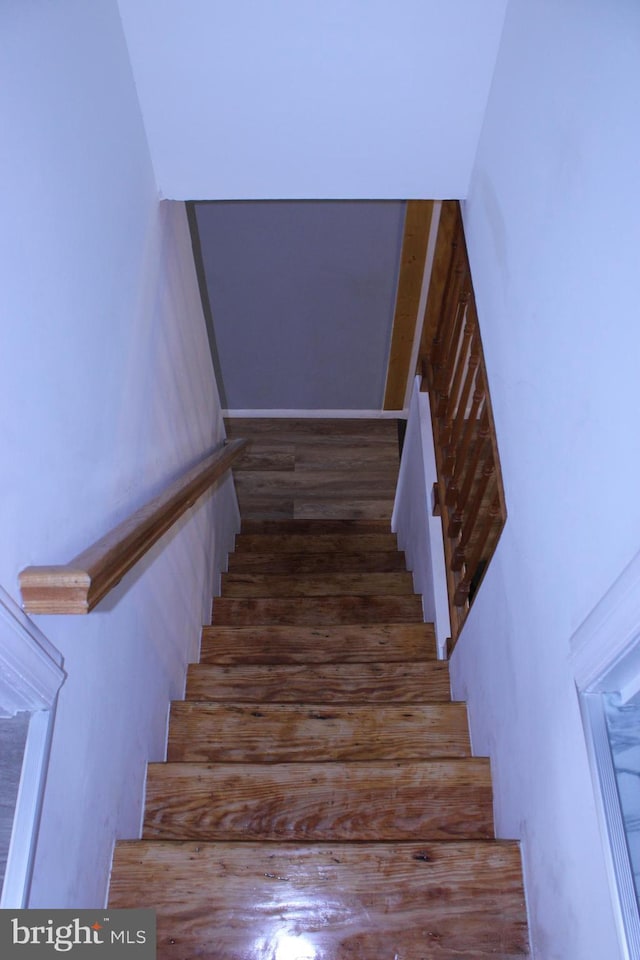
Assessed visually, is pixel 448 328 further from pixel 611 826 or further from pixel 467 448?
pixel 611 826

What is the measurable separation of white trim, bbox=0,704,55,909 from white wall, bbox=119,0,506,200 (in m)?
1.65

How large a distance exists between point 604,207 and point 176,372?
180 cm

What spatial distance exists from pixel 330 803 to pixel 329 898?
0.37 metres

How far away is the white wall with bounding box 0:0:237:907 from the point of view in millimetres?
1319

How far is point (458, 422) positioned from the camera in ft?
10.3

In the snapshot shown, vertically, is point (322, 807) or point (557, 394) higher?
point (557, 394)

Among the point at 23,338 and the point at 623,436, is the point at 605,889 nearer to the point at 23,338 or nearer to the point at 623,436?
the point at 623,436

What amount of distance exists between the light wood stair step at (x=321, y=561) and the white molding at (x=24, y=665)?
2.69 meters

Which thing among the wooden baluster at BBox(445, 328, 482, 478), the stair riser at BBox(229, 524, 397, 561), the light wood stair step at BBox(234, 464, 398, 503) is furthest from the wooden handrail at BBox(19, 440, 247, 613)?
the light wood stair step at BBox(234, 464, 398, 503)

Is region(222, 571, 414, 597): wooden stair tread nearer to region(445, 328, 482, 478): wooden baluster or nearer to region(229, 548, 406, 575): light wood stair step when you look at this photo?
region(229, 548, 406, 575): light wood stair step

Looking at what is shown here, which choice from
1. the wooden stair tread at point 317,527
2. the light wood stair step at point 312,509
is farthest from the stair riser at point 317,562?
the light wood stair step at point 312,509

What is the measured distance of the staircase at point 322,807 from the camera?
1.85 metres

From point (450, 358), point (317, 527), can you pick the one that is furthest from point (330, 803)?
point (317, 527)

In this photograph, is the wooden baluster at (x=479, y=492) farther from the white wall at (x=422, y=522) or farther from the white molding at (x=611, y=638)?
the white molding at (x=611, y=638)
